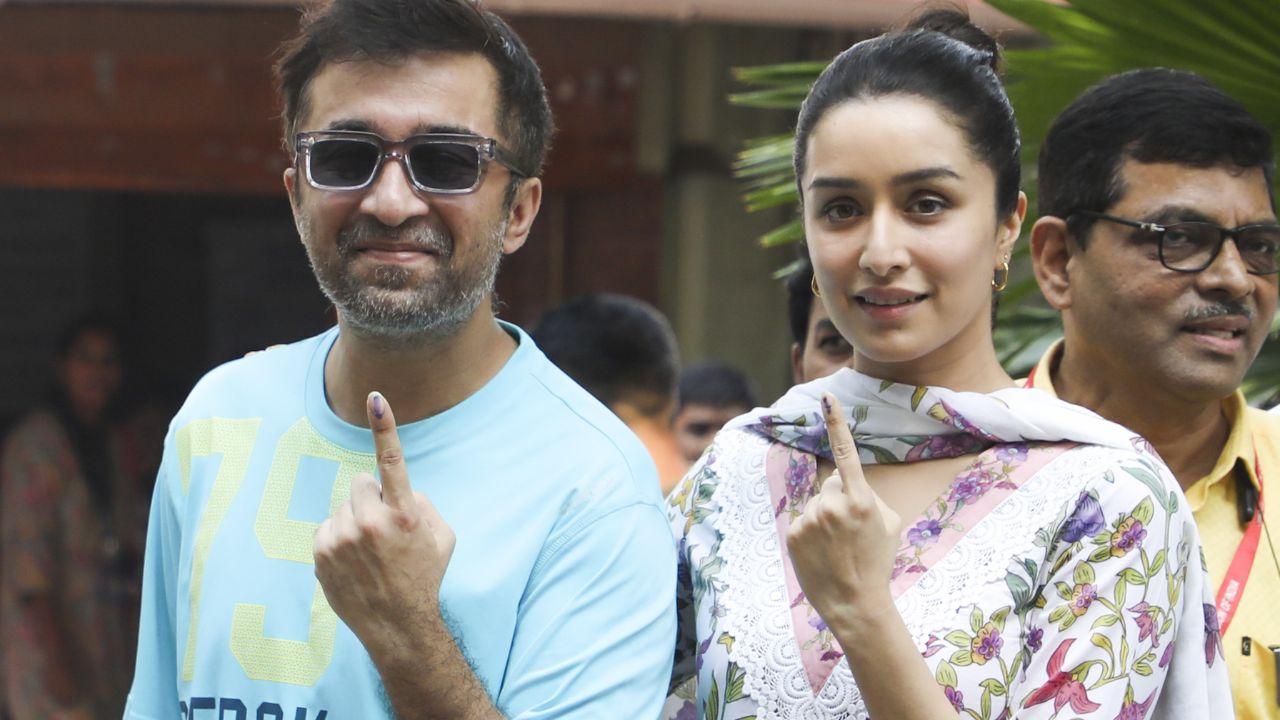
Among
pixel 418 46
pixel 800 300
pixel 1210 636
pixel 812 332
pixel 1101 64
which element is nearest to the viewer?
pixel 1210 636

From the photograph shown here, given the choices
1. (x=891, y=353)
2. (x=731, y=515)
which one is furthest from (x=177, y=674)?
(x=891, y=353)

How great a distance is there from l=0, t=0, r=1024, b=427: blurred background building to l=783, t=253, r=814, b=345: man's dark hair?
2157mm

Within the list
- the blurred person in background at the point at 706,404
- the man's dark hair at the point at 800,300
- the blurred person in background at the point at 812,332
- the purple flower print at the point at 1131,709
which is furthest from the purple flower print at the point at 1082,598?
the blurred person in background at the point at 706,404

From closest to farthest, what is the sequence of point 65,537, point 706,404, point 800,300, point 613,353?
point 800,300, point 613,353, point 706,404, point 65,537

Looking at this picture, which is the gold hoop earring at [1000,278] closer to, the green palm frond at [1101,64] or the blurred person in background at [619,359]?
the green palm frond at [1101,64]

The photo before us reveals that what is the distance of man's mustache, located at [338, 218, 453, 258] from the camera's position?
228cm

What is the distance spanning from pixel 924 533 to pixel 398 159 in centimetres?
89

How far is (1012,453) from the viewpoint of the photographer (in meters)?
2.16

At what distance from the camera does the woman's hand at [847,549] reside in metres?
1.95

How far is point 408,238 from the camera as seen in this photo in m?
2.29

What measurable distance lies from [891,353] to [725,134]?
15.6 ft

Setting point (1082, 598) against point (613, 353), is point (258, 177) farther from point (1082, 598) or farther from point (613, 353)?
point (1082, 598)

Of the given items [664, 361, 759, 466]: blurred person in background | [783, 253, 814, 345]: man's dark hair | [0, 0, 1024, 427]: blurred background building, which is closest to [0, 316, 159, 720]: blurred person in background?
[0, 0, 1024, 427]: blurred background building

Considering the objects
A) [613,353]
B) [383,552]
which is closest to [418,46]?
[383,552]
